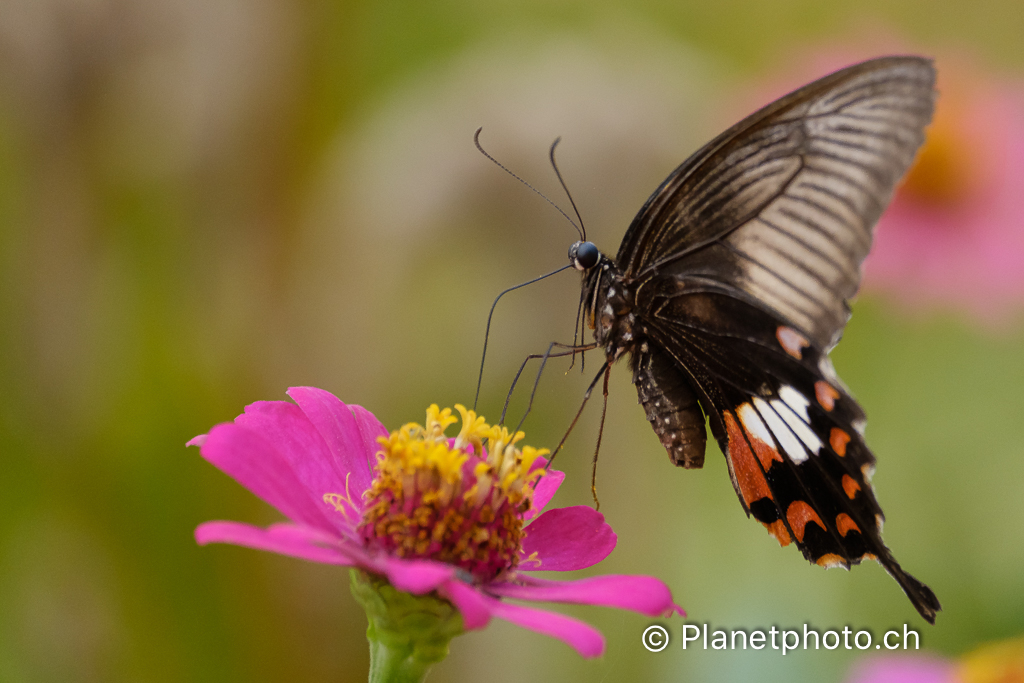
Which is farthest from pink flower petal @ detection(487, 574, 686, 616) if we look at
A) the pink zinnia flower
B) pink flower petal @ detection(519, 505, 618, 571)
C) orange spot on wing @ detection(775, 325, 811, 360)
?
orange spot on wing @ detection(775, 325, 811, 360)

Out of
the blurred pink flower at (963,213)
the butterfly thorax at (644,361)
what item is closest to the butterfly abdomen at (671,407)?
the butterfly thorax at (644,361)

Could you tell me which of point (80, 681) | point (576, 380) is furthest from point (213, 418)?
point (576, 380)

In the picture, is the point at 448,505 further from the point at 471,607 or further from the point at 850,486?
the point at 850,486

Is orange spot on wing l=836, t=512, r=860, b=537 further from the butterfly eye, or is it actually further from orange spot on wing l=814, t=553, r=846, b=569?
the butterfly eye

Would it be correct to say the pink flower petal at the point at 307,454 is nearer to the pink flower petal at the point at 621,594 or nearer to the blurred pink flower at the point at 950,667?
the pink flower petal at the point at 621,594

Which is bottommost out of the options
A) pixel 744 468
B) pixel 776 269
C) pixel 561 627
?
pixel 561 627

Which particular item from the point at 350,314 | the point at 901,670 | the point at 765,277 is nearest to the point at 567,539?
the point at 765,277
